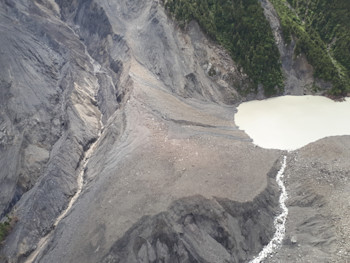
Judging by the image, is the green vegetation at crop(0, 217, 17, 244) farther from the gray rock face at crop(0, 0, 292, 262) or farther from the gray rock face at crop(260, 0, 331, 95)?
the gray rock face at crop(260, 0, 331, 95)

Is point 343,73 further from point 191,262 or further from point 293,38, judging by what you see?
point 191,262

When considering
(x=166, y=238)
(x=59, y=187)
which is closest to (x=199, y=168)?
(x=166, y=238)

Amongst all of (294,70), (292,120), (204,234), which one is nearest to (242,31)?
(294,70)

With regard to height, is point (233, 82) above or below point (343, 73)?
above

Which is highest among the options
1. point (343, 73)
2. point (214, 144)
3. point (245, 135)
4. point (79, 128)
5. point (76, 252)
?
point (79, 128)

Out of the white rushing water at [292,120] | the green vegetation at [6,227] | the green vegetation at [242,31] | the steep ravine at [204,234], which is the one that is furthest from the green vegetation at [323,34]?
the green vegetation at [6,227]

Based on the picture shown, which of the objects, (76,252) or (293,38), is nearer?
(76,252)
